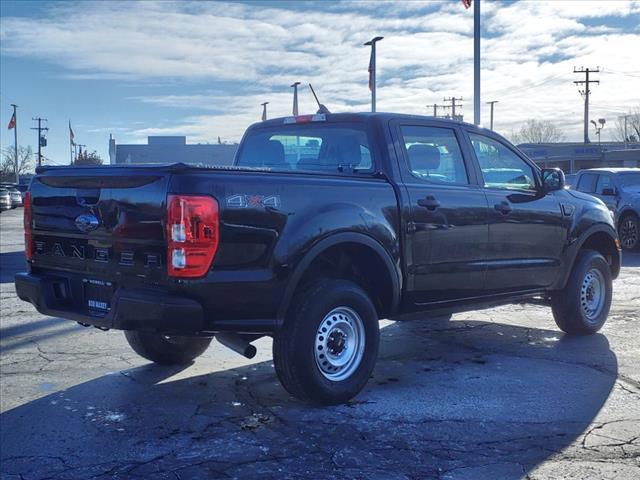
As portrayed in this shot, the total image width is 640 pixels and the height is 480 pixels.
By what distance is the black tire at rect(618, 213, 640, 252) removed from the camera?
50.1 feet

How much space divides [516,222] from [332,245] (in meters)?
2.26

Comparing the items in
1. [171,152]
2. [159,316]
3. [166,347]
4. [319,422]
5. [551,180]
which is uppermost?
[171,152]

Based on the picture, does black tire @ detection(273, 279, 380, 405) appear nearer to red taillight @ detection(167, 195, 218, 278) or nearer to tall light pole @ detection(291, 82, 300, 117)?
red taillight @ detection(167, 195, 218, 278)

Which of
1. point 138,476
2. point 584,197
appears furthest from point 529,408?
point 584,197

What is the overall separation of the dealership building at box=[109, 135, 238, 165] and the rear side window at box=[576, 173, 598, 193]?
20981 millimetres

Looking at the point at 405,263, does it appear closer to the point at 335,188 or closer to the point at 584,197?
the point at 335,188

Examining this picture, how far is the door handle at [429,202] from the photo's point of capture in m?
5.52

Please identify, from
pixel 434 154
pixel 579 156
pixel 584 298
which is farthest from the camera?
pixel 579 156

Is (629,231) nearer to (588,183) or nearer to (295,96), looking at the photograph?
(588,183)

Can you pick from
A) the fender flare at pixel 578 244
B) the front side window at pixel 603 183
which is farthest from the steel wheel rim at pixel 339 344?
the front side window at pixel 603 183

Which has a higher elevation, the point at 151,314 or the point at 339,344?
the point at 151,314

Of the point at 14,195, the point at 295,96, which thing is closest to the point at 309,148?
A: the point at 295,96

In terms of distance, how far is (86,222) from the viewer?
4.69 metres

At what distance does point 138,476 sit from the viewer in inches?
152
